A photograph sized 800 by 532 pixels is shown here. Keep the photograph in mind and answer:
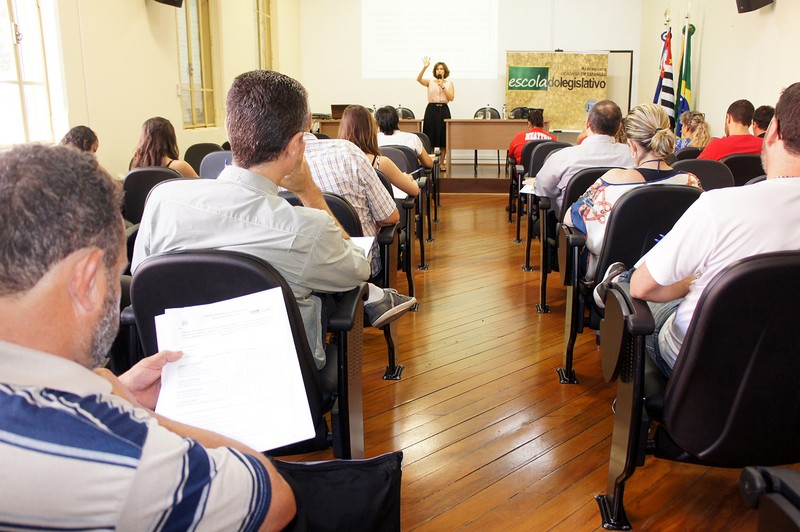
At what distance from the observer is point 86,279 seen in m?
0.71

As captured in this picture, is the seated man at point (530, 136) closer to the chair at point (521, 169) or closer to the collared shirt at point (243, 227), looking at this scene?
the chair at point (521, 169)

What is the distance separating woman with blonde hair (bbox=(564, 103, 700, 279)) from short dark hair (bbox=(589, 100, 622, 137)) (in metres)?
0.89

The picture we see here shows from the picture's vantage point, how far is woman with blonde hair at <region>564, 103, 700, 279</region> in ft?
7.96

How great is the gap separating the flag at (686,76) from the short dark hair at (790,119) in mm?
7174

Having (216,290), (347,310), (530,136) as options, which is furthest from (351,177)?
(530,136)

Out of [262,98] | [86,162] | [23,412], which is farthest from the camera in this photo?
[262,98]

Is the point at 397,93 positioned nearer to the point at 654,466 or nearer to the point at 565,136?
the point at 565,136

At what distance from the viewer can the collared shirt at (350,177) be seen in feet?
9.43

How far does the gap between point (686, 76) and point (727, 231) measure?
776 cm

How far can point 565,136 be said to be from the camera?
35.7ft

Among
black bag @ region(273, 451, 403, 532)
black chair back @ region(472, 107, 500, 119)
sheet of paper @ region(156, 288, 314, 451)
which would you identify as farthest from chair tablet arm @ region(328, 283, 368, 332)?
black chair back @ region(472, 107, 500, 119)

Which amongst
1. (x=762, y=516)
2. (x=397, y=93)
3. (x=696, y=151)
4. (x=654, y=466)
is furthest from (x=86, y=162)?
(x=397, y=93)

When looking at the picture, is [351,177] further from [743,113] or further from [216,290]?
[743,113]

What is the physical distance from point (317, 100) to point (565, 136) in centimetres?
429
